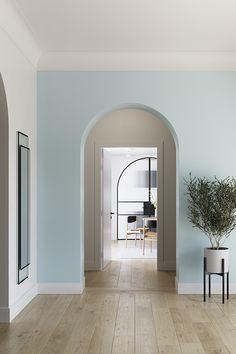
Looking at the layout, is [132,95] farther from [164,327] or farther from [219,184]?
[164,327]

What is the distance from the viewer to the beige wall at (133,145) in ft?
30.0

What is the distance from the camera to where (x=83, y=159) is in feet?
23.6

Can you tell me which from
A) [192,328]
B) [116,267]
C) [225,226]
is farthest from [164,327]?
[116,267]

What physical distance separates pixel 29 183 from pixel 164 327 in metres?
2.54

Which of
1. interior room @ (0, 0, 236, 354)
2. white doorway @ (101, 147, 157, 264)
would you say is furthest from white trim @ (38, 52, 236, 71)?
white doorway @ (101, 147, 157, 264)

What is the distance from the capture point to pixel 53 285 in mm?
6820

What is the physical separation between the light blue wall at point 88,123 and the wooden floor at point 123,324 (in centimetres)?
71

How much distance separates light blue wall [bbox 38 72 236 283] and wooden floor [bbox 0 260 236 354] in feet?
2.33

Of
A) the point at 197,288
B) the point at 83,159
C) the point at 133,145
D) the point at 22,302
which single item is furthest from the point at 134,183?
the point at 22,302

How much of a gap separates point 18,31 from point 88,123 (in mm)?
1710

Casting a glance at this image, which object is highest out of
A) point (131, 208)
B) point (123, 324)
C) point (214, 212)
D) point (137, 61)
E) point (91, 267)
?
point (137, 61)

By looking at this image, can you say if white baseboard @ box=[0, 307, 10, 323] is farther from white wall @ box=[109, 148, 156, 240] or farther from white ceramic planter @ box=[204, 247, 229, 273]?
white wall @ box=[109, 148, 156, 240]

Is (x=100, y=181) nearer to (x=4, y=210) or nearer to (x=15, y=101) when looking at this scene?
(x=15, y=101)

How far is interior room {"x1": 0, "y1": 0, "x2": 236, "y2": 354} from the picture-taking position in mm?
5164
